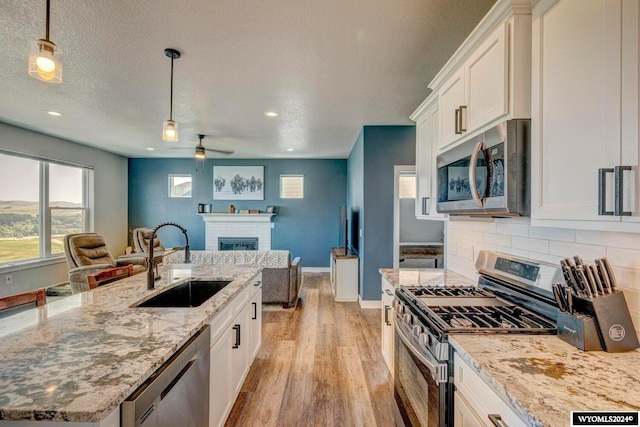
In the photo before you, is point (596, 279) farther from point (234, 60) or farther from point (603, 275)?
point (234, 60)

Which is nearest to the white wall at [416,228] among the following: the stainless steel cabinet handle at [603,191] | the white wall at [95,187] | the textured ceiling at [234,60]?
the textured ceiling at [234,60]

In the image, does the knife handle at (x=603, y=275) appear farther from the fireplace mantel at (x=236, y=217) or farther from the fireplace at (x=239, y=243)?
the fireplace at (x=239, y=243)

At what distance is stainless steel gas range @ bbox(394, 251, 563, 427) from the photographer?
1288mm

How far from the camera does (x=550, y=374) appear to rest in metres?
0.96

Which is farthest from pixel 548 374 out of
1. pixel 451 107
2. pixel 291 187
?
pixel 291 187

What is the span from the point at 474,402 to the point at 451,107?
1598 mm

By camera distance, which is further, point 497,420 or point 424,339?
point 424,339

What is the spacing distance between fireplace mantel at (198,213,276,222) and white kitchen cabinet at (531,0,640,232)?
6.67m

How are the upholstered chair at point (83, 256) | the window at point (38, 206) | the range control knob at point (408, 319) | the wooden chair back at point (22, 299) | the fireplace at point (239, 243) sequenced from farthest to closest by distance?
the fireplace at point (239, 243) → the window at point (38, 206) → the upholstered chair at point (83, 256) → the range control knob at point (408, 319) → the wooden chair back at point (22, 299)

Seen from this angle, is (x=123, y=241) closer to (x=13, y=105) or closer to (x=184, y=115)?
(x=13, y=105)

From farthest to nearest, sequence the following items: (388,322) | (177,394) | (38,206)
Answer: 1. (38,206)
2. (388,322)
3. (177,394)

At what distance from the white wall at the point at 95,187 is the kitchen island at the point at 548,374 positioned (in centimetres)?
641

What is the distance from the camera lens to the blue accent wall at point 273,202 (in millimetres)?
7734

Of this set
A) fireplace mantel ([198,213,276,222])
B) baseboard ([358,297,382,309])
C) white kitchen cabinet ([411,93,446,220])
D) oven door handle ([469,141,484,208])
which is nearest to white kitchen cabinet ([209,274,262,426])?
oven door handle ([469,141,484,208])
